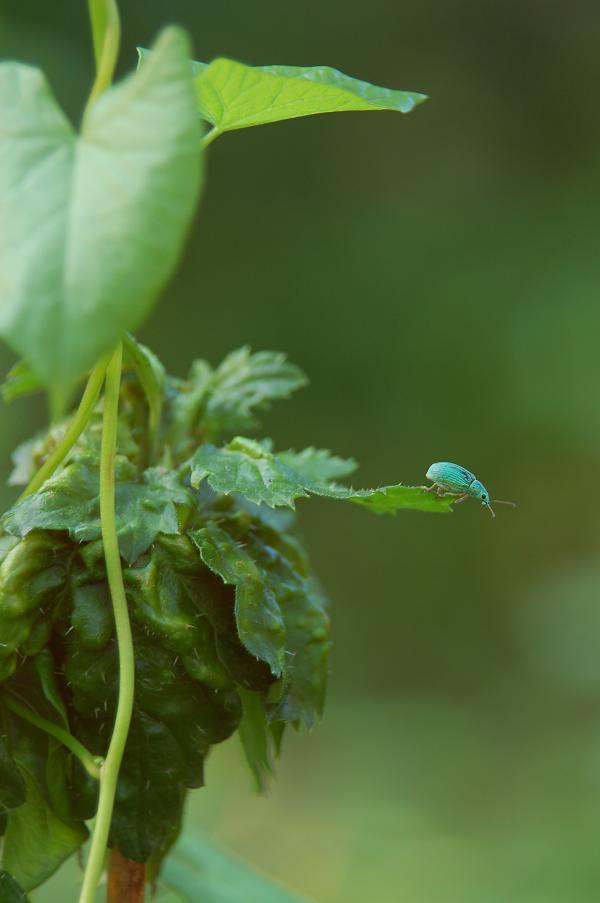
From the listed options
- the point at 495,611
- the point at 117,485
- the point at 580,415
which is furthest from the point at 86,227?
the point at 495,611

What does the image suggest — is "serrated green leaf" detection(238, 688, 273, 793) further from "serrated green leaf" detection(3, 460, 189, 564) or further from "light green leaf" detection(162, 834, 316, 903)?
"light green leaf" detection(162, 834, 316, 903)

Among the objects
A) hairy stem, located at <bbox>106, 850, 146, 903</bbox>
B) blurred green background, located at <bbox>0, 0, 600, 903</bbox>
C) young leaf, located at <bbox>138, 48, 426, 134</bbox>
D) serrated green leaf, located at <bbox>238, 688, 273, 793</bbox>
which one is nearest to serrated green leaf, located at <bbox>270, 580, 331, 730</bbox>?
serrated green leaf, located at <bbox>238, 688, 273, 793</bbox>

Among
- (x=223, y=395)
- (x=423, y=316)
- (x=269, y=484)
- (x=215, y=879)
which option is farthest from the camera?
(x=423, y=316)

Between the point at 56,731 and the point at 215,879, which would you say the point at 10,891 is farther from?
the point at 215,879

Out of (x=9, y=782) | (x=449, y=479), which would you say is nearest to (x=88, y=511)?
(x=9, y=782)

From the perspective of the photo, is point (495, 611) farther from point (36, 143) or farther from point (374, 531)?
point (36, 143)
